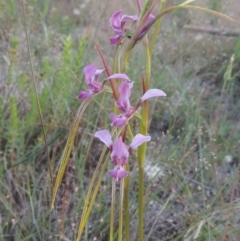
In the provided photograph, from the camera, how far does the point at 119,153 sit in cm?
74

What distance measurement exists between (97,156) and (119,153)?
3.12 ft

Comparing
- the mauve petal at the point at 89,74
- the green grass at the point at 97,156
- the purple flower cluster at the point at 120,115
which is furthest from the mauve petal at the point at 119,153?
the green grass at the point at 97,156

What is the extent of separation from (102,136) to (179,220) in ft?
2.33

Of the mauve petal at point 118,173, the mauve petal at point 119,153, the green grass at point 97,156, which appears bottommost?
the green grass at point 97,156

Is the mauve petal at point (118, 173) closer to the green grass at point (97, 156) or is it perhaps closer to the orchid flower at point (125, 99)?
the orchid flower at point (125, 99)

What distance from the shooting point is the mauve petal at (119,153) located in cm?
74

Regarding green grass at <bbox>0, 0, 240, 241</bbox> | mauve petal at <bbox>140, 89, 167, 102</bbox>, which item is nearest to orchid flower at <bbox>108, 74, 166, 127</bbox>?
mauve petal at <bbox>140, 89, 167, 102</bbox>

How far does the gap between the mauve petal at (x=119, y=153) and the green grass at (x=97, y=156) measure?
355mm

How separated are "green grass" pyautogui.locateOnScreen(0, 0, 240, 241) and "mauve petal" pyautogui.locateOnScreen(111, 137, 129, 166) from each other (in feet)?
1.17

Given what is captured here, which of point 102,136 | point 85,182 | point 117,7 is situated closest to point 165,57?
point 117,7

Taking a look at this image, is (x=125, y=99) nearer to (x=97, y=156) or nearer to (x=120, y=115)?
(x=120, y=115)

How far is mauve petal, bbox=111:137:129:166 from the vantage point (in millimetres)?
743

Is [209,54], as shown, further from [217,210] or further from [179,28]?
[217,210]

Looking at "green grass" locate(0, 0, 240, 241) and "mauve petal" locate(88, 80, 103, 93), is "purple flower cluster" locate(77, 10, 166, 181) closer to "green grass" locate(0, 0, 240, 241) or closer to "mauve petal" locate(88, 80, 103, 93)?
"mauve petal" locate(88, 80, 103, 93)
